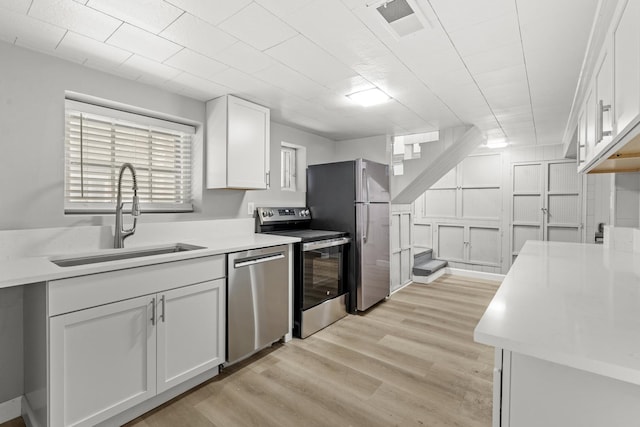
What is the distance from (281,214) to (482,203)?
12.1 feet

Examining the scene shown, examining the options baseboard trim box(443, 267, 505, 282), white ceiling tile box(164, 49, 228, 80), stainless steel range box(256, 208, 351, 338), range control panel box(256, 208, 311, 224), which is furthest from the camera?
baseboard trim box(443, 267, 505, 282)

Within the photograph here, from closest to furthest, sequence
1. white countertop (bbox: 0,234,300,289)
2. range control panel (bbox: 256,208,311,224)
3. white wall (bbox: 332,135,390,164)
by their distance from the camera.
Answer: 1. white countertop (bbox: 0,234,300,289)
2. range control panel (bbox: 256,208,311,224)
3. white wall (bbox: 332,135,390,164)

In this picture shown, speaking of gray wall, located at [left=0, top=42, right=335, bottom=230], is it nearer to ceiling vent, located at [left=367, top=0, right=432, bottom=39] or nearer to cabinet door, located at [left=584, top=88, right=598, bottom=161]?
ceiling vent, located at [left=367, top=0, right=432, bottom=39]

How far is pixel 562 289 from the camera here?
122 cm

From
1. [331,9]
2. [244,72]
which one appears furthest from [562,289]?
[244,72]

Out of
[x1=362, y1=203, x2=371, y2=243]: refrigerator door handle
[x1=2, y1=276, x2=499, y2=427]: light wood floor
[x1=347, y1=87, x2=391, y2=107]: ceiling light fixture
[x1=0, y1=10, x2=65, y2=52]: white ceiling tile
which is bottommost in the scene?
[x1=2, y1=276, x2=499, y2=427]: light wood floor

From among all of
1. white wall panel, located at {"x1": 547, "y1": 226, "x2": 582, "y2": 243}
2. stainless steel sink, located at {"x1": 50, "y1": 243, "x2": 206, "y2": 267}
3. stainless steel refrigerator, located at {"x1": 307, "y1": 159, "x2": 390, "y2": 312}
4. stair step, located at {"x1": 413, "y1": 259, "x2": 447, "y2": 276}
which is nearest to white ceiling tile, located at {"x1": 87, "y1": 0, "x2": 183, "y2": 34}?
stainless steel sink, located at {"x1": 50, "y1": 243, "x2": 206, "y2": 267}

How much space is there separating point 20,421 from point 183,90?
7.87 feet

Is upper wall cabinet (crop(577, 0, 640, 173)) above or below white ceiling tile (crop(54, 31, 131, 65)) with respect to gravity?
below

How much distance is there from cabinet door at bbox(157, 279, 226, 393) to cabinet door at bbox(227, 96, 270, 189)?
0.99 metres

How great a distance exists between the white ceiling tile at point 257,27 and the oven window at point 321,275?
175cm

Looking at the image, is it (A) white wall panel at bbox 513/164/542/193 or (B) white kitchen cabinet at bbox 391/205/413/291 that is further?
(A) white wall panel at bbox 513/164/542/193

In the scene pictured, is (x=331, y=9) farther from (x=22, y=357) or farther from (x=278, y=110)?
(x=22, y=357)

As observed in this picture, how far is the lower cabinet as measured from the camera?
4.87 feet
